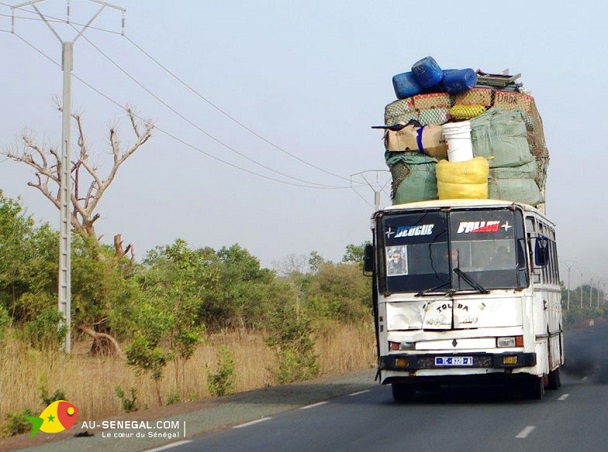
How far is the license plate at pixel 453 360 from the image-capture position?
57.9 ft

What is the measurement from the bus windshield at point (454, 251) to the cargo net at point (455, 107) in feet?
8.00

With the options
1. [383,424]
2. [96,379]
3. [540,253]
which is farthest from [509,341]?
[96,379]

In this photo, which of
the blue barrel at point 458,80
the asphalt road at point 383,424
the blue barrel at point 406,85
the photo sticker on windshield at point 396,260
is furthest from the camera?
the blue barrel at point 406,85

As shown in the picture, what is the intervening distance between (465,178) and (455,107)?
1.89 metres

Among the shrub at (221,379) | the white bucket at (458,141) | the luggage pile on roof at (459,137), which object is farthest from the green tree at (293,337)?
the white bucket at (458,141)

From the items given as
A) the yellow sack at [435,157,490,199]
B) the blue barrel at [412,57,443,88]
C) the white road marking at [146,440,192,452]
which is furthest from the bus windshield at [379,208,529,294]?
the white road marking at [146,440,192,452]

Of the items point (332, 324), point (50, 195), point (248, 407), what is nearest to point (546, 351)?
point (248, 407)

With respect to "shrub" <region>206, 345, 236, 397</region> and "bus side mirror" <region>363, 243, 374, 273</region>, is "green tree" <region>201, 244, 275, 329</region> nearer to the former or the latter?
"shrub" <region>206, 345, 236, 397</region>

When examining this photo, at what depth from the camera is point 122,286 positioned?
110 ft

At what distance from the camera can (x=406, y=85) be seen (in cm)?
2091

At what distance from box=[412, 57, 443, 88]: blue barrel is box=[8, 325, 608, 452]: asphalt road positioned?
607cm

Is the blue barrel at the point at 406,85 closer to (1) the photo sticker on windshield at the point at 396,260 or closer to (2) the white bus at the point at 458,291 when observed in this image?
(2) the white bus at the point at 458,291

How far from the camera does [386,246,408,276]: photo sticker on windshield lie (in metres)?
18.4

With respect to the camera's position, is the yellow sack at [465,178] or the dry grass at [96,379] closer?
the dry grass at [96,379]
